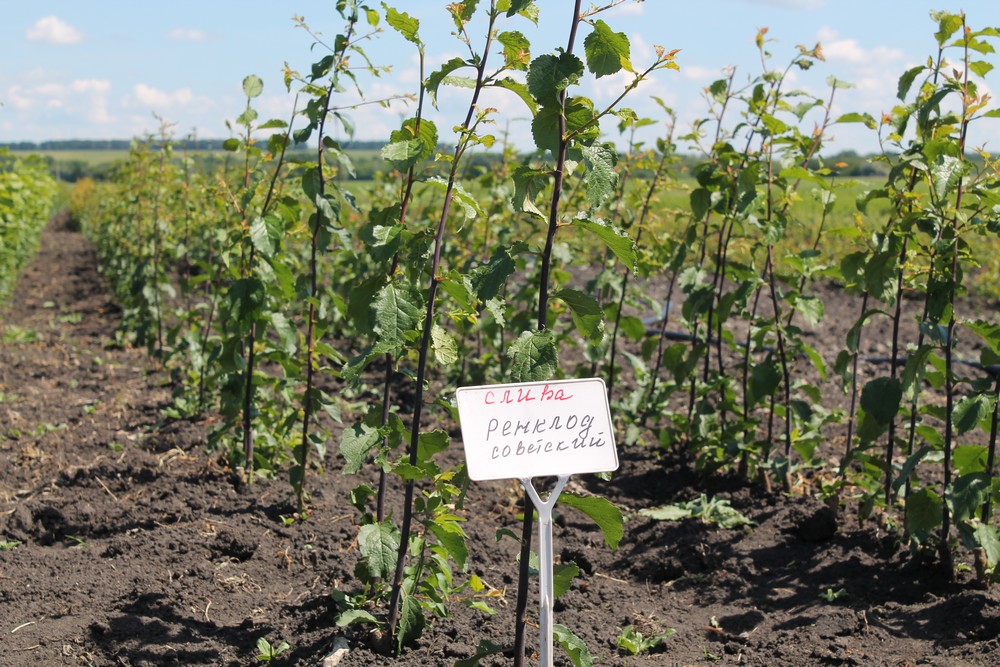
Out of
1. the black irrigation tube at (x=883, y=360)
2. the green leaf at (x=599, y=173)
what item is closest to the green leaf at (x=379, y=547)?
the green leaf at (x=599, y=173)

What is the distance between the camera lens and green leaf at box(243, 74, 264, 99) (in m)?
4.33

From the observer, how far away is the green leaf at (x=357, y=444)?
2934 millimetres

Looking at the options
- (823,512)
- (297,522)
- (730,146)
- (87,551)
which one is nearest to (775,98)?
(730,146)

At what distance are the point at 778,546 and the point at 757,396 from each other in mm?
761

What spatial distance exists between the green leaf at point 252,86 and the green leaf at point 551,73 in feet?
7.63

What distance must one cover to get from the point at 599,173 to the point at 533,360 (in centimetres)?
57

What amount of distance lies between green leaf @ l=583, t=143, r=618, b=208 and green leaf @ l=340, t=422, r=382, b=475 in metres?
1.12

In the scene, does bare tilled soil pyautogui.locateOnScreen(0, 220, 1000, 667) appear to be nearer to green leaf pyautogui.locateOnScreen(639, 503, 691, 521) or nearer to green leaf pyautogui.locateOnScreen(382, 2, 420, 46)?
green leaf pyautogui.locateOnScreen(639, 503, 691, 521)

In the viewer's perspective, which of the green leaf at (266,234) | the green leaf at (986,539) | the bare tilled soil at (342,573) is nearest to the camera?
the bare tilled soil at (342,573)

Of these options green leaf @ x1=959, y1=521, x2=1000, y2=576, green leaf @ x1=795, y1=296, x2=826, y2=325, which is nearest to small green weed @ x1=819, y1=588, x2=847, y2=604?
green leaf @ x1=959, y1=521, x2=1000, y2=576

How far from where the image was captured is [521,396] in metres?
2.49

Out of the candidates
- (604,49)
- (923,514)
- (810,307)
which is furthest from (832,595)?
(604,49)

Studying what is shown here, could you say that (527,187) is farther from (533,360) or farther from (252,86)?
(252,86)

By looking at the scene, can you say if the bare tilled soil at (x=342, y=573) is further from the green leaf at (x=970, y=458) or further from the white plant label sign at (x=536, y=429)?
the white plant label sign at (x=536, y=429)
